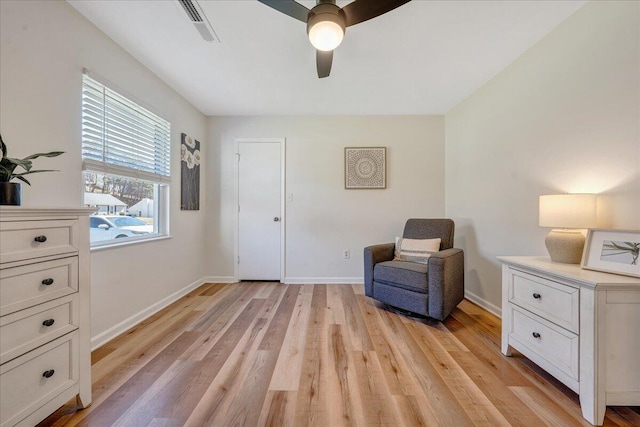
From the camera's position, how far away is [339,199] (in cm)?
350

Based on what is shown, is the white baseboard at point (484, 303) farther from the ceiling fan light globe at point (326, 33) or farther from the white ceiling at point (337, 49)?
the ceiling fan light globe at point (326, 33)

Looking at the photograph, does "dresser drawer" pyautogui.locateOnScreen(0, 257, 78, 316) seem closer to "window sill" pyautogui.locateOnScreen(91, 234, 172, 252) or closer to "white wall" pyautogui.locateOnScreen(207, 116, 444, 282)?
"window sill" pyautogui.locateOnScreen(91, 234, 172, 252)

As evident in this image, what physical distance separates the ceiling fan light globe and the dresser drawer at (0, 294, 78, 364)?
6.03 ft

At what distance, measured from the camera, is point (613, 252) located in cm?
134

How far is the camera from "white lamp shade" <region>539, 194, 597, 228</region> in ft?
4.93

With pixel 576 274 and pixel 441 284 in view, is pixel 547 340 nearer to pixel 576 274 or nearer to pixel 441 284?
pixel 576 274

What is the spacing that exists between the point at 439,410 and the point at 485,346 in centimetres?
88

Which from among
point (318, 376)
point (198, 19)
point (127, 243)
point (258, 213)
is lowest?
point (318, 376)

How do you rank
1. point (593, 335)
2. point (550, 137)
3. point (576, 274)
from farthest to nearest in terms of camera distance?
1. point (550, 137)
2. point (576, 274)
3. point (593, 335)

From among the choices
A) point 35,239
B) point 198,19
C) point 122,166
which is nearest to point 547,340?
point 35,239

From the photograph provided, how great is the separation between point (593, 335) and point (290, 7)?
228 centimetres

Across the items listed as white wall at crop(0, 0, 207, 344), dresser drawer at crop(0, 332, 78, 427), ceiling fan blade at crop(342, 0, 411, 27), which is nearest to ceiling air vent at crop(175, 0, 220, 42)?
white wall at crop(0, 0, 207, 344)

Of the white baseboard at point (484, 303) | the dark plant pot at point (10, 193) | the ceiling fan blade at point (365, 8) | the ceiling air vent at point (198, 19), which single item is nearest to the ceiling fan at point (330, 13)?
the ceiling fan blade at point (365, 8)

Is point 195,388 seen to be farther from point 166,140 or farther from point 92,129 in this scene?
point 166,140
